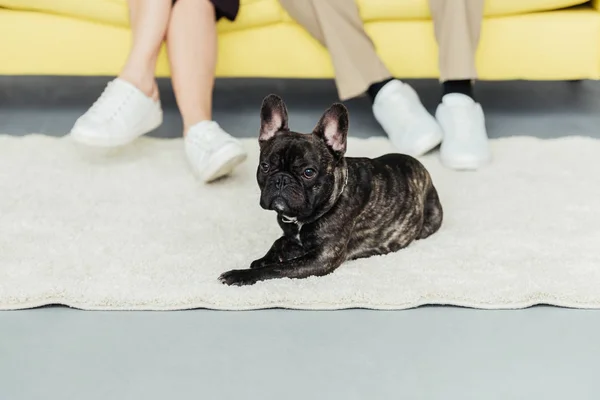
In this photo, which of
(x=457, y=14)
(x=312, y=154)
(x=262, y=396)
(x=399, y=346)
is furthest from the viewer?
(x=457, y=14)

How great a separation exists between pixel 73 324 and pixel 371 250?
63 centimetres

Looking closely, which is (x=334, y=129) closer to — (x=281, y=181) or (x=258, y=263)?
(x=281, y=181)

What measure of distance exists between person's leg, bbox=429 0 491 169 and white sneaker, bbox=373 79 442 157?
49 millimetres

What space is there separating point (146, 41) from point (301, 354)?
117 centimetres

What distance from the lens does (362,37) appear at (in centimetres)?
255

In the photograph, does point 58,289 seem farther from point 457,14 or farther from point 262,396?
point 457,14

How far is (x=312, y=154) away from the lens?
1.61 meters

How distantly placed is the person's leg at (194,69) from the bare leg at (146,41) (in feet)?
0.11

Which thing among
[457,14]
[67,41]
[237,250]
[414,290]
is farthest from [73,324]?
[457,14]

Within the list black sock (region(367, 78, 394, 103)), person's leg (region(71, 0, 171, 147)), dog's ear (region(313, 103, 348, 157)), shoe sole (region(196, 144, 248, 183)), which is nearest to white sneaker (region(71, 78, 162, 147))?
person's leg (region(71, 0, 171, 147))

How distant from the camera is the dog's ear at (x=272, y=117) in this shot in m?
1.67

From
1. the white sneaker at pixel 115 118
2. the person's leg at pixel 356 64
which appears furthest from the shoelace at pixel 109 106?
the person's leg at pixel 356 64

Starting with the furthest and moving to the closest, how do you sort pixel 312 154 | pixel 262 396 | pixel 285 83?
pixel 285 83
pixel 312 154
pixel 262 396

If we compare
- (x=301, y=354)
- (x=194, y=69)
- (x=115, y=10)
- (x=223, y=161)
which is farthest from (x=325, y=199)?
(x=115, y=10)
